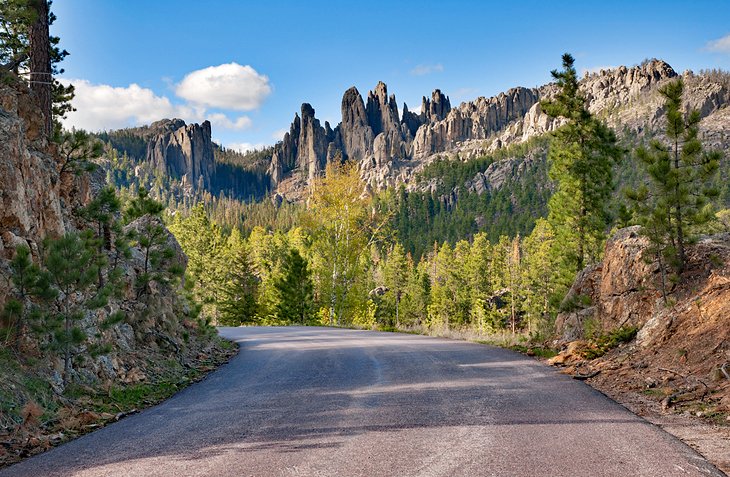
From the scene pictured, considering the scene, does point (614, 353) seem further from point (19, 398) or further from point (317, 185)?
point (317, 185)

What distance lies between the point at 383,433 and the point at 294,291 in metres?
31.7

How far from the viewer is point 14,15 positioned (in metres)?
10.2

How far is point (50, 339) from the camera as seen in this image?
7699 mm

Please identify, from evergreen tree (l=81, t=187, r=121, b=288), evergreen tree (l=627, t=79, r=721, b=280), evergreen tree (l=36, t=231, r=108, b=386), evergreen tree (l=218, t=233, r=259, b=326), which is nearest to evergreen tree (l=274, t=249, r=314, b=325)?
evergreen tree (l=218, t=233, r=259, b=326)

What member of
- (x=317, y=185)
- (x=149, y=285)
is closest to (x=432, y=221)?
(x=317, y=185)

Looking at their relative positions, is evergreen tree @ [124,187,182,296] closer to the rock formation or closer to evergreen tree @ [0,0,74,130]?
the rock formation

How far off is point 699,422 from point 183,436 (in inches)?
242

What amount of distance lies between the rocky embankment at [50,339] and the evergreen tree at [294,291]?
73.8 feet

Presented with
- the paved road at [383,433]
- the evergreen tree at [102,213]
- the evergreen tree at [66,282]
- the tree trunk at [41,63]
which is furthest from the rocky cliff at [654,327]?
the tree trunk at [41,63]

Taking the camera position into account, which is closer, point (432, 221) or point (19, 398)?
point (19, 398)

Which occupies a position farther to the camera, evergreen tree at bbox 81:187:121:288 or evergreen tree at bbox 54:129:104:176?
evergreen tree at bbox 54:129:104:176

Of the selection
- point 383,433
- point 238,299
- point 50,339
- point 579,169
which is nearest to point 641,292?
point 383,433

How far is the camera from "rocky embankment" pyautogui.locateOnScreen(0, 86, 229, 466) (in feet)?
21.8

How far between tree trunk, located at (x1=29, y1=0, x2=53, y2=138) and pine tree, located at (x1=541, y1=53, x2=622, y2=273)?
60.6 ft
